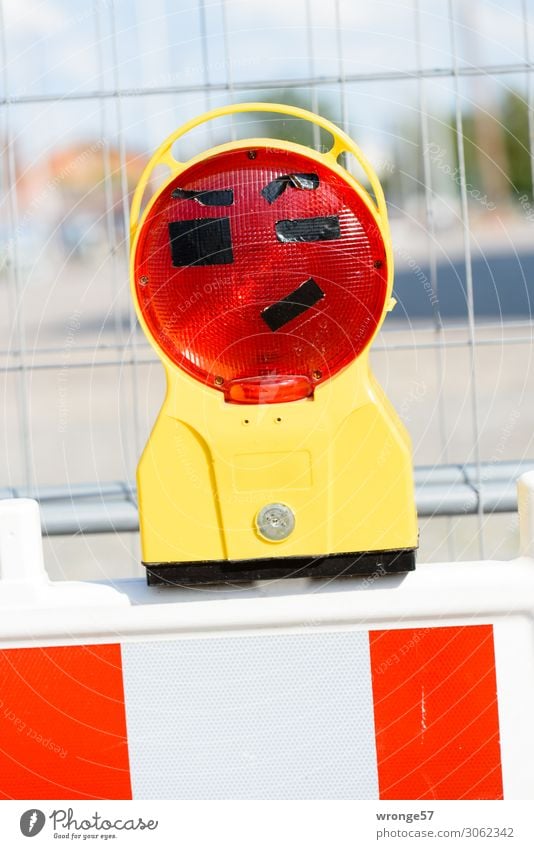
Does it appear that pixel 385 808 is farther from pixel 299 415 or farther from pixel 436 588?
pixel 299 415

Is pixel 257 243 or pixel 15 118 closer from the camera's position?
pixel 257 243

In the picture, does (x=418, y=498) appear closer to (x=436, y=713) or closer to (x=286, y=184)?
(x=436, y=713)

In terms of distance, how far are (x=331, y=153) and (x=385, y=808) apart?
2.63 feet

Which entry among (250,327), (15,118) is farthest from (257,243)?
(15,118)

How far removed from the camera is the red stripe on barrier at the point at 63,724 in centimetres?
151

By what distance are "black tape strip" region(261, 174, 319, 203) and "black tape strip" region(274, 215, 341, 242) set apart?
35 millimetres

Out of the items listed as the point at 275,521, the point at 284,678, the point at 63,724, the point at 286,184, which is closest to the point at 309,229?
the point at 286,184

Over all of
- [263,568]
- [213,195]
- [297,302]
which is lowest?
[263,568]

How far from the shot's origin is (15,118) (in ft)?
7.13

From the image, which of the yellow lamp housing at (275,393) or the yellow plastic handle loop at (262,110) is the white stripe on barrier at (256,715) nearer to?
the yellow lamp housing at (275,393)

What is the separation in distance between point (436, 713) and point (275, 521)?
314 mm

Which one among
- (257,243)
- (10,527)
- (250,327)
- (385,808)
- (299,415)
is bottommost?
(385,808)

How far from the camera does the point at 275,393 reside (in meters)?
1.47

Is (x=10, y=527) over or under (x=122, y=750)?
over
